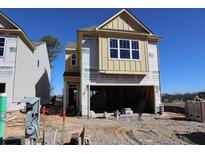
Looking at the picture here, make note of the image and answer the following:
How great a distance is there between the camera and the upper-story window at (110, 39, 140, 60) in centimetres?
1524

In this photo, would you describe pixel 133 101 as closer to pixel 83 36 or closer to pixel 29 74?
pixel 83 36

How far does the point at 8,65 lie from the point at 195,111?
44.3ft

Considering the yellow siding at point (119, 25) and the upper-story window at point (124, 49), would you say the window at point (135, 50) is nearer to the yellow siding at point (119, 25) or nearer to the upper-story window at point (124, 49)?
the upper-story window at point (124, 49)

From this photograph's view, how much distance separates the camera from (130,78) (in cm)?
1585

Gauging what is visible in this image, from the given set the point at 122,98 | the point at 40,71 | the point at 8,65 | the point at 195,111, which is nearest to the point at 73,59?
the point at 40,71

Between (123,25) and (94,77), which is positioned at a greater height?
(123,25)

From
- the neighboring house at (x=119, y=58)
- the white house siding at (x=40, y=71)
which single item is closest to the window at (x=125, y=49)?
the neighboring house at (x=119, y=58)

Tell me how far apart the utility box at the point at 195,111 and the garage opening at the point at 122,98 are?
10.8 feet

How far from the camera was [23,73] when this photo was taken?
16.3 metres

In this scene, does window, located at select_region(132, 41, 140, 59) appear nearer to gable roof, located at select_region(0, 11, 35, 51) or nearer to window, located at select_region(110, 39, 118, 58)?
window, located at select_region(110, 39, 118, 58)

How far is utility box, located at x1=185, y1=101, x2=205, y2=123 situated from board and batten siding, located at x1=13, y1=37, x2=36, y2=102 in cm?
1253

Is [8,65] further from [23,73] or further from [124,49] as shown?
[124,49]

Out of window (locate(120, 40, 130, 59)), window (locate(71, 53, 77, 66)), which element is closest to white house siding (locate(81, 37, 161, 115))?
window (locate(120, 40, 130, 59))
